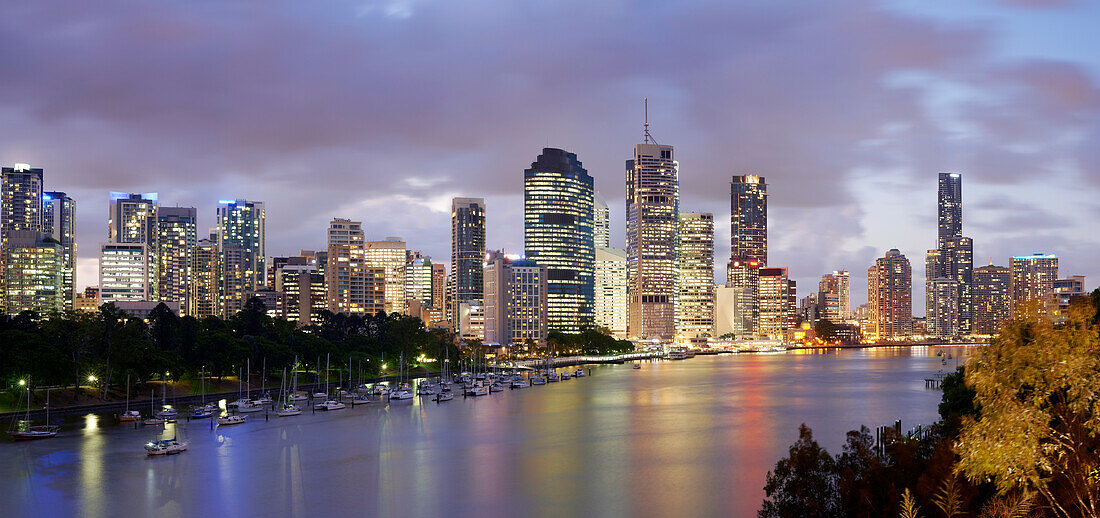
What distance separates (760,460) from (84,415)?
261 feet

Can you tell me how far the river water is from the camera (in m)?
67.2

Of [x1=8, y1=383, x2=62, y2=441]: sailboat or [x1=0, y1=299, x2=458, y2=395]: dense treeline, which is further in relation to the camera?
[x1=0, y1=299, x2=458, y2=395]: dense treeline

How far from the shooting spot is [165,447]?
87.9 m

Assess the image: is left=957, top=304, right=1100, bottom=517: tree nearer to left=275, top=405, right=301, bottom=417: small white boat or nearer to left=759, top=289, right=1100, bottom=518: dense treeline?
left=759, top=289, right=1100, bottom=518: dense treeline

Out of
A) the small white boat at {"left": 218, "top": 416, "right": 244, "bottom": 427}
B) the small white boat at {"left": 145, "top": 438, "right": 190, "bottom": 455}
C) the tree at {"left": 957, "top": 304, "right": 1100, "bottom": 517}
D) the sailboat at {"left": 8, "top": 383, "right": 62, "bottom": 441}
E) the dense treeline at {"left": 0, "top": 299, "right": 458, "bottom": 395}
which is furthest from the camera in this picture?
the dense treeline at {"left": 0, "top": 299, "right": 458, "bottom": 395}

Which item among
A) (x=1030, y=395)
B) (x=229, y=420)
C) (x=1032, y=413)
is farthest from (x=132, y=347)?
(x=1032, y=413)

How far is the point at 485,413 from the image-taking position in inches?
5335

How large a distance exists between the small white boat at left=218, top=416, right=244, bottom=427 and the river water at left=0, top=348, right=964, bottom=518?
4.70ft

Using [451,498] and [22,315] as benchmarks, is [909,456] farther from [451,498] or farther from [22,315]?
[22,315]

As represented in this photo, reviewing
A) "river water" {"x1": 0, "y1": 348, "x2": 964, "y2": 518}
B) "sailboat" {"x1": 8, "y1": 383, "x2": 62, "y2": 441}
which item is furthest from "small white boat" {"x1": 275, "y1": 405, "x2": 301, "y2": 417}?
"sailboat" {"x1": 8, "y1": 383, "x2": 62, "y2": 441}

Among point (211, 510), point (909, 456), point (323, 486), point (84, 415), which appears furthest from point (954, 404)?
point (84, 415)

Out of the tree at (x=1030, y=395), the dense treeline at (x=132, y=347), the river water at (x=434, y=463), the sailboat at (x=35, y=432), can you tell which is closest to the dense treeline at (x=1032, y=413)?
the tree at (x=1030, y=395)

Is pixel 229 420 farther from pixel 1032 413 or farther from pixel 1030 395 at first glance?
pixel 1032 413

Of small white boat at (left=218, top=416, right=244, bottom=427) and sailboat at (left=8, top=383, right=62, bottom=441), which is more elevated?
sailboat at (left=8, top=383, right=62, bottom=441)
